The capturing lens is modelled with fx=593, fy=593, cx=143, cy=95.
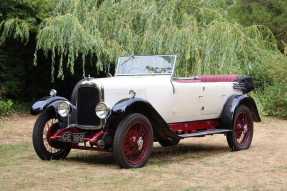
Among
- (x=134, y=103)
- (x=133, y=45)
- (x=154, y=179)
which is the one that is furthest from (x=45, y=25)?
(x=154, y=179)

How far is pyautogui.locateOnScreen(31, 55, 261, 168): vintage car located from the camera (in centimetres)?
817

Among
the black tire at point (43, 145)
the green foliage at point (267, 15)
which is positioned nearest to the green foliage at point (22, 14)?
the black tire at point (43, 145)

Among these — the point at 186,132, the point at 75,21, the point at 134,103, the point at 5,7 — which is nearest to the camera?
the point at 134,103

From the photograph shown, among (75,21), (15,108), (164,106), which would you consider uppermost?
(75,21)

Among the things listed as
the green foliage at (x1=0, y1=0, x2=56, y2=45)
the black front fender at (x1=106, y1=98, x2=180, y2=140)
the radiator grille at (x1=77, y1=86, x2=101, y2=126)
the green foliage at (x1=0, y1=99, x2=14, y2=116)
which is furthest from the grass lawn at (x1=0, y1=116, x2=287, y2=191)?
the green foliage at (x1=0, y1=0, x2=56, y2=45)

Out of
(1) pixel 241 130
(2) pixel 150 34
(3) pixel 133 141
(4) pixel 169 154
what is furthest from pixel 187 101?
(2) pixel 150 34

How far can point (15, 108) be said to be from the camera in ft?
56.9

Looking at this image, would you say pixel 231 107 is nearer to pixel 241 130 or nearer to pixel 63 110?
pixel 241 130

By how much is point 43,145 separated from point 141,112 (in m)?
1.56

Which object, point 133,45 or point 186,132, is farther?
point 133,45

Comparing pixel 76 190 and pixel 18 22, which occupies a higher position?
pixel 18 22

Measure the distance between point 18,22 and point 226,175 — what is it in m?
9.81

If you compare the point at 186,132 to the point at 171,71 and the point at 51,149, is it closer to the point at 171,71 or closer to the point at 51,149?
the point at 171,71

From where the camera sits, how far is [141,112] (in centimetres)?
848
